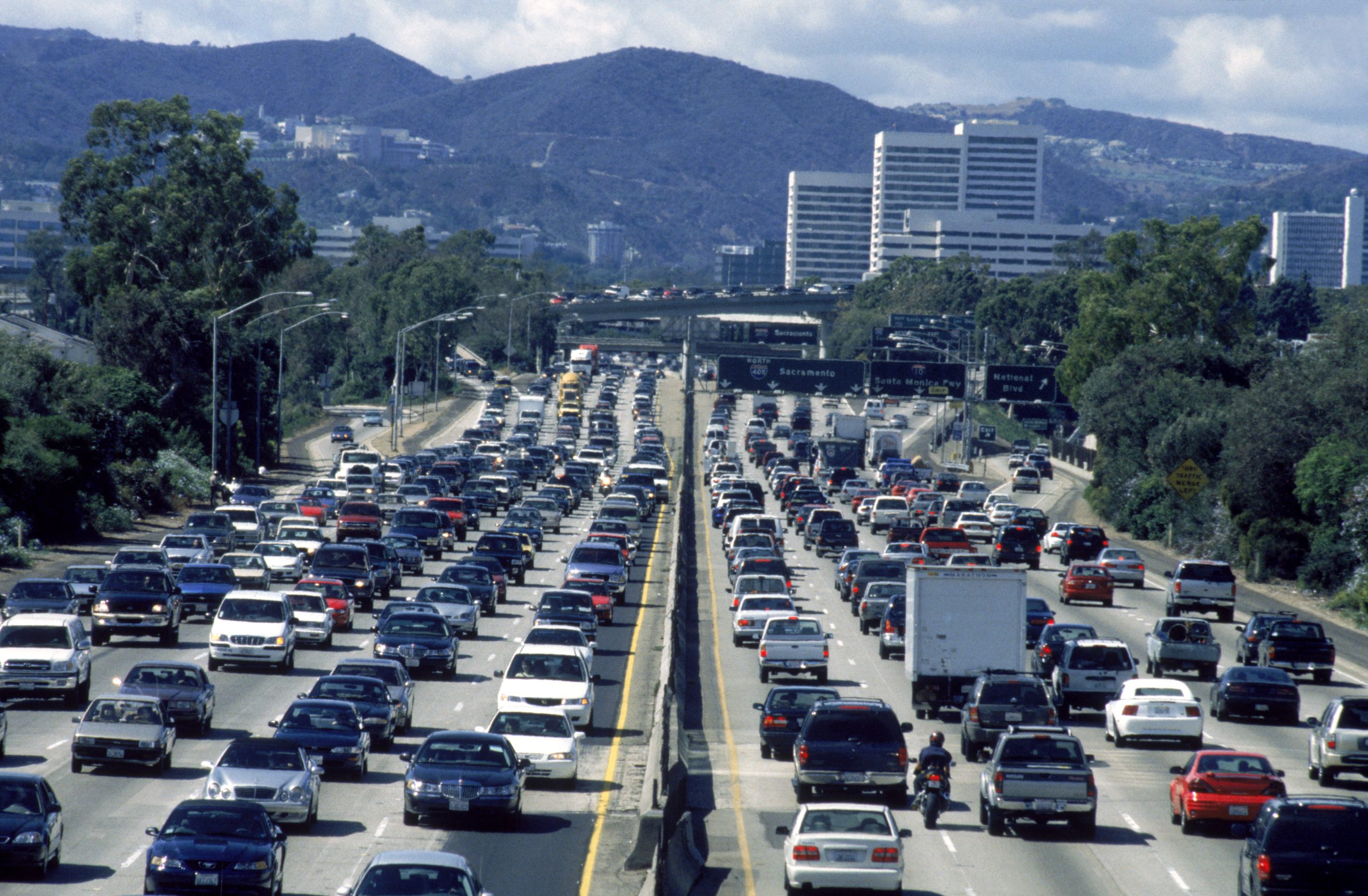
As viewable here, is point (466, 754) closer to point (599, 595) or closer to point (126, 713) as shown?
point (126, 713)

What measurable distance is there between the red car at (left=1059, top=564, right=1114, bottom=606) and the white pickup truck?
59.9 ft

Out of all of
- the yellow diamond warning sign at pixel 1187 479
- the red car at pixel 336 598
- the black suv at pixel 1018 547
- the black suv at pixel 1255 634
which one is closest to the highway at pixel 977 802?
the black suv at pixel 1255 634

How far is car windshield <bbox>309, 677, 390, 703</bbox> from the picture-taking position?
29188 millimetres

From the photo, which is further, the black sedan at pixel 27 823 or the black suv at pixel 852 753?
the black suv at pixel 852 753

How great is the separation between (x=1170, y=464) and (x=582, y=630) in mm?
46673

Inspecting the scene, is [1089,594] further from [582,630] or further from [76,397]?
[76,397]

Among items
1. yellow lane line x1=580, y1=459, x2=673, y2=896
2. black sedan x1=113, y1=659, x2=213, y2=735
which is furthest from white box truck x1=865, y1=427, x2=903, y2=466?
black sedan x1=113, y1=659, x2=213, y2=735

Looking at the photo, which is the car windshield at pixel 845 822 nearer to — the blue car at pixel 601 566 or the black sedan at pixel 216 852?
the black sedan at pixel 216 852

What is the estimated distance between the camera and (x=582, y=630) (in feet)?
139

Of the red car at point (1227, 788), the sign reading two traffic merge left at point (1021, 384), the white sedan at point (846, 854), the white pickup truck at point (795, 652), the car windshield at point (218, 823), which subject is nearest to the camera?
the car windshield at point (218, 823)

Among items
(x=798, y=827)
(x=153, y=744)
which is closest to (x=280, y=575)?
(x=153, y=744)

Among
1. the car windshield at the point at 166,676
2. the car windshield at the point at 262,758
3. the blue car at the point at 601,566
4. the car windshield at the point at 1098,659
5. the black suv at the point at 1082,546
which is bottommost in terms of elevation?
the black suv at the point at 1082,546

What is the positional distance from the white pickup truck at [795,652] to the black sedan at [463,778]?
14206mm

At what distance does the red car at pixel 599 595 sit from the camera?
49.2m
